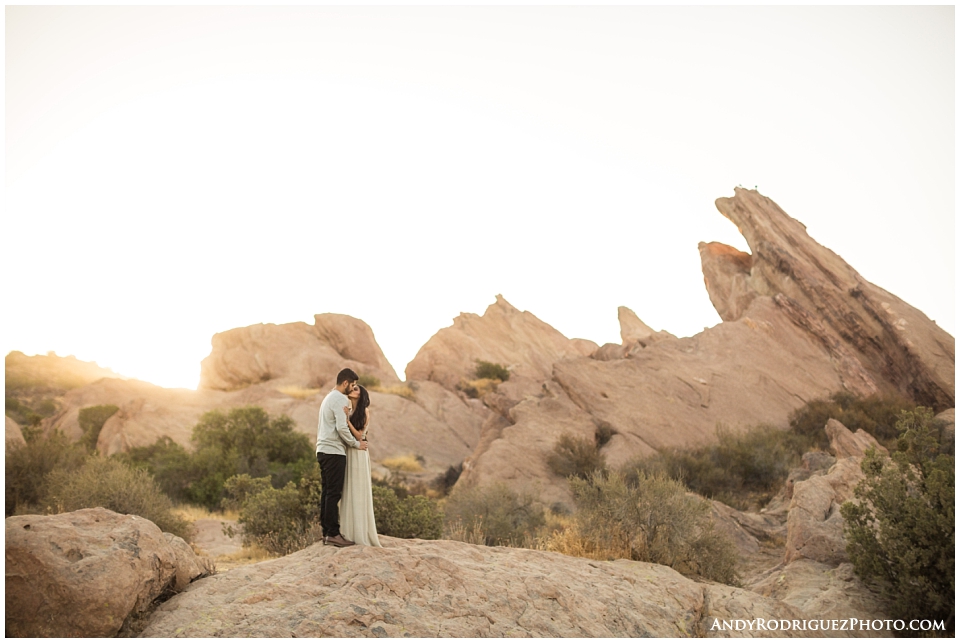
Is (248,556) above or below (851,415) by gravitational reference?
below

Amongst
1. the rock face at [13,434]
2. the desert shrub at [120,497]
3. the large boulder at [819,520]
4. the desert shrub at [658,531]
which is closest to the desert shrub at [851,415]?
the large boulder at [819,520]

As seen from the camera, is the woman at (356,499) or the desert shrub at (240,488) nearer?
the woman at (356,499)

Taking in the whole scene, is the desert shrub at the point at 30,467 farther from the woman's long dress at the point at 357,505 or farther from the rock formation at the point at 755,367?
the rock formation at the point at 755,367

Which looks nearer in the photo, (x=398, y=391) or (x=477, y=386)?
(x=398, y=391)

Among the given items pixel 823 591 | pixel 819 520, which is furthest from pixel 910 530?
pixel 819 520

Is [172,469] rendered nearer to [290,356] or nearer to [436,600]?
[436,600]

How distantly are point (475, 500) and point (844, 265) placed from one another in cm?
2208

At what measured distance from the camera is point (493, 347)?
4731 centimetres

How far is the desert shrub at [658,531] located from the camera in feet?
31.9

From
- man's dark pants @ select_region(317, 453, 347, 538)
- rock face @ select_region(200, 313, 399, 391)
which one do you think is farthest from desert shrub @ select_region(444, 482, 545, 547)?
rock face @ select_region(200, 313, 399, 391)

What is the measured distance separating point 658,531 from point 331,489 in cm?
499

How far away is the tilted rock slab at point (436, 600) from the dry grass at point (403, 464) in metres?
16.7

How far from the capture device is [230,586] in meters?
6.73

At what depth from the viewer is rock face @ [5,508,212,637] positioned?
5738mm
